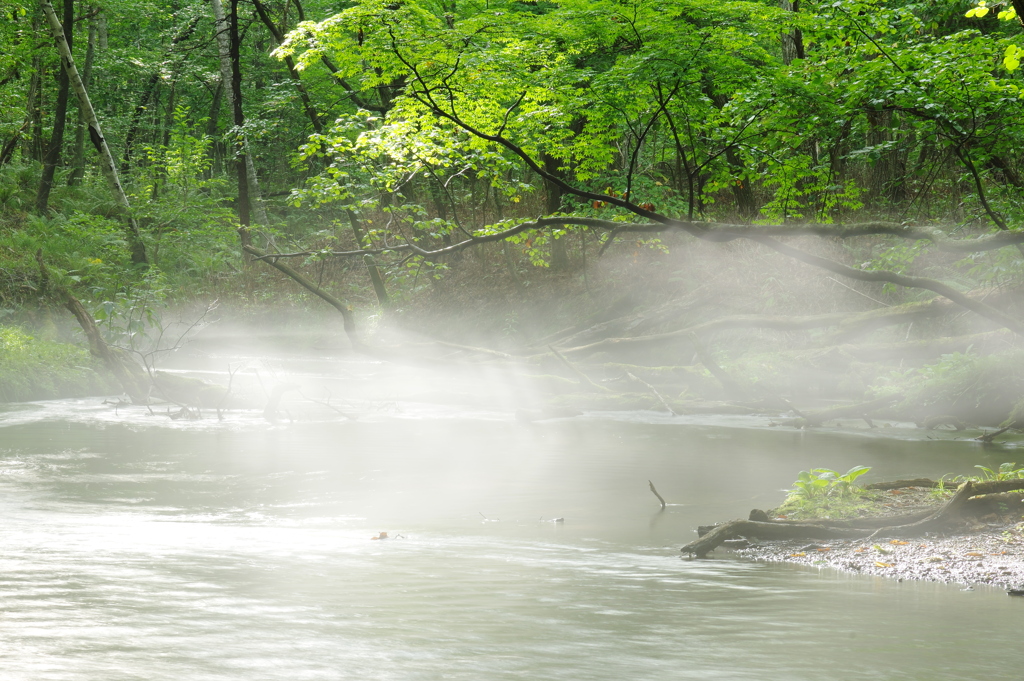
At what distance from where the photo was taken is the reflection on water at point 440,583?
3920mm

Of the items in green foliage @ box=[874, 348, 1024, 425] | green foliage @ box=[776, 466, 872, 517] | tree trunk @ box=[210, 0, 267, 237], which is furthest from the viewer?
tree trunk @ box=[210, 0, 267, 237]

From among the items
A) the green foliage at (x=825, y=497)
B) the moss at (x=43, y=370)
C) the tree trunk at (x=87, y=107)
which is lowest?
the green foliage at (x=825, y=497)

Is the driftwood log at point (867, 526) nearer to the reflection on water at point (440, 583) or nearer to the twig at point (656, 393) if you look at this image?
the reflection on water at point (440, 583)

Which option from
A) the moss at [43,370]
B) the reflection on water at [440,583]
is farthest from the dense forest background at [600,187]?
the reflection on water at [440,583]

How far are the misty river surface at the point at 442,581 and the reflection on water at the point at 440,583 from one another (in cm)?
2

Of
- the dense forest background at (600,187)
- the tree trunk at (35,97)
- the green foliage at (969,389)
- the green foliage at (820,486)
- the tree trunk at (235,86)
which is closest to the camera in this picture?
the green foliage at (820,486)

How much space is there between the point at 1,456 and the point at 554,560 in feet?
27.0

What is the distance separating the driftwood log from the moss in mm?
15012

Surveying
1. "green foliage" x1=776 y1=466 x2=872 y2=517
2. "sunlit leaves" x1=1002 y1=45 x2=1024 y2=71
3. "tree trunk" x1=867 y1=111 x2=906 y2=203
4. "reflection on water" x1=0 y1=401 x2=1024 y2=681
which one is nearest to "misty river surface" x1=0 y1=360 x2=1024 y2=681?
"reflection on water" x1=0 y1=401 x2=1024 y2=681

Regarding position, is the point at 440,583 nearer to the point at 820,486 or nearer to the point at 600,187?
the point at 820,486

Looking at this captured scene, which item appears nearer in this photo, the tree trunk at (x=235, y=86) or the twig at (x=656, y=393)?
the twig at (x=656, y=393)

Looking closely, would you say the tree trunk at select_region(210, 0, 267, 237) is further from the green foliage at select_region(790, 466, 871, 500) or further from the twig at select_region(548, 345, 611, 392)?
the green foliage at select_region(790, 466, 871, 500)

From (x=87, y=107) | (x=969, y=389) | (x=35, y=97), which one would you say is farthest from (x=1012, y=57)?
(x=35, y=97)

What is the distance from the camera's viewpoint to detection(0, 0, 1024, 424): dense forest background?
1011cm
